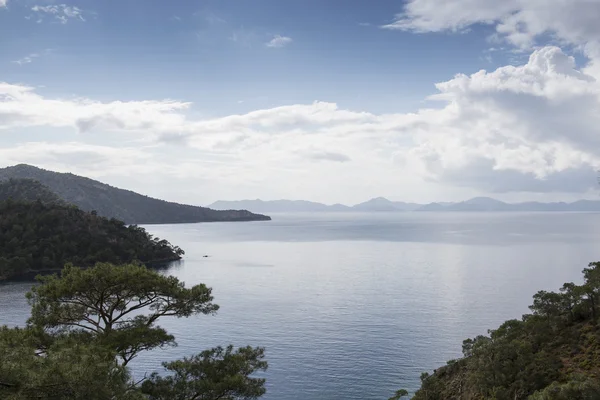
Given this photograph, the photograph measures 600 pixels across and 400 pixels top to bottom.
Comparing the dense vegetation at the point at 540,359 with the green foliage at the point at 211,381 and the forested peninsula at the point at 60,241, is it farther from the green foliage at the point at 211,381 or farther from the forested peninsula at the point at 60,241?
the forested peninsula at the point at 60,241

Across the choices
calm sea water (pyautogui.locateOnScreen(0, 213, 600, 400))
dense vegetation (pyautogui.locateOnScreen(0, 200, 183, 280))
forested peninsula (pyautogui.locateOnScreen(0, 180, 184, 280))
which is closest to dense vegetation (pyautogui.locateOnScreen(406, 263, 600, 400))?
calm sea water (pyautogui.locateOnScreen(0, 213, 600, 400))

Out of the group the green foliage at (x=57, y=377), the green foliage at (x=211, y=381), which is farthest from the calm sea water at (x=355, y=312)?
the green foliage at (x=57, y=377)

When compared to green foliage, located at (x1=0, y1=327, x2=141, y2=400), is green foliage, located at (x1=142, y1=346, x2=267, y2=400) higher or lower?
lower

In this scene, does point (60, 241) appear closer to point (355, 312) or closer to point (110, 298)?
point (355, 312)

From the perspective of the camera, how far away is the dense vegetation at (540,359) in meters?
32.5

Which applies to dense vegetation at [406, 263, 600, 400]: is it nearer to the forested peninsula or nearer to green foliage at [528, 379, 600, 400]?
green foliage at [528, 379, 600, 400]

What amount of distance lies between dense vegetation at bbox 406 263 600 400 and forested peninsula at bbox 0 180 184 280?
14670 cm

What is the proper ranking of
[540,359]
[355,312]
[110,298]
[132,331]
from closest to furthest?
[132,331] < [110,298] < [540,359] < [355,312]

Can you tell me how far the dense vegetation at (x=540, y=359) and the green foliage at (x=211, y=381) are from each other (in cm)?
1751

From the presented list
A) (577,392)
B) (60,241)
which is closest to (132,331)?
(577,392)

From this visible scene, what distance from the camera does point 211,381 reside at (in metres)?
29.2

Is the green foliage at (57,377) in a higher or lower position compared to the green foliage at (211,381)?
higher

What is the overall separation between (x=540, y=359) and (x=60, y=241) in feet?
578

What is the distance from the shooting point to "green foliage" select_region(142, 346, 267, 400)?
28.9 m
